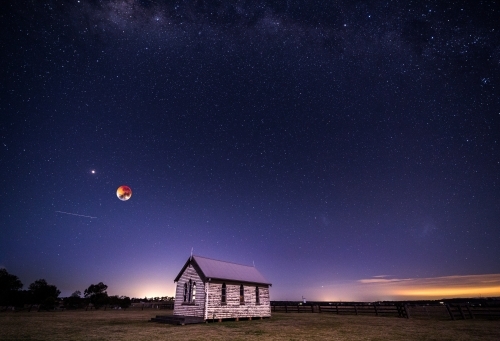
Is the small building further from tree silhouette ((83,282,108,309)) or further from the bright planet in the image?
tree silhouette ((83,282,108,309))

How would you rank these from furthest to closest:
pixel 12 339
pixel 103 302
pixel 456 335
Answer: pixel 103 302, pixel 456 335, pixel 12 339

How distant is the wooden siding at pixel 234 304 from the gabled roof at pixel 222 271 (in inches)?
23.3

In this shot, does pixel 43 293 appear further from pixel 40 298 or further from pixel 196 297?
pixel 196 297

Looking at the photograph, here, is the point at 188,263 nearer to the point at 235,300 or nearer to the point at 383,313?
the point at 235,300

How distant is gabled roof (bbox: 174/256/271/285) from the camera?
A: 23.6 m

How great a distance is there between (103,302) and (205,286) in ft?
139

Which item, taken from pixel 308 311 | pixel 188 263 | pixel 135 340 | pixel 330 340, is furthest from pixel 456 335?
pixel 308 311

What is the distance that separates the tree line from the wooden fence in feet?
117

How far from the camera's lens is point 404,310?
25.0 metres

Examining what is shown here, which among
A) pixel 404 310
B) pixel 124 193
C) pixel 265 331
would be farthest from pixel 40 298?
pixel 404 310

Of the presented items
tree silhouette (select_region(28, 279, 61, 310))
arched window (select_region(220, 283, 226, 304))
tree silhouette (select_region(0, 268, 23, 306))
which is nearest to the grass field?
arched window (select_region(220, 283, 226, 304))

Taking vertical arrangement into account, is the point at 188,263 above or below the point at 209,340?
above

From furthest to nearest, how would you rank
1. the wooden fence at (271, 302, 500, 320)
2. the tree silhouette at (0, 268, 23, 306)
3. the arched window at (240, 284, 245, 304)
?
the tree silhouette at (0, 268, 23, 306) < the arched window at (240, 284, 245, 304) < the wooden fence at (271, 302, 500, 320)

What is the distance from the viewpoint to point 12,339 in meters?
12.4
